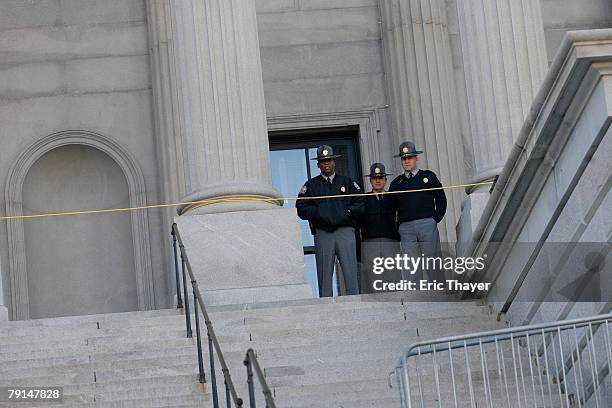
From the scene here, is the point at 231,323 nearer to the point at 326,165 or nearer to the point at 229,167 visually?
the point at 229,167

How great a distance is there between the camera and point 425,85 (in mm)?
24891

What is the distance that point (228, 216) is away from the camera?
1920 centimetres

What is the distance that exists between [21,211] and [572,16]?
9641 mm

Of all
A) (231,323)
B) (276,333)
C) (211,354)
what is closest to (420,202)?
(231,323)

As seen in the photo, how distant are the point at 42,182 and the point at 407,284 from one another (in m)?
8.42

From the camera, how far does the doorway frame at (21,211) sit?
80.4ft

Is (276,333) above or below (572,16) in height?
below

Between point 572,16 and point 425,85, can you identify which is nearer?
point 425,85

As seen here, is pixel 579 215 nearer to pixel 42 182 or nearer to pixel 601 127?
pixel 601 127

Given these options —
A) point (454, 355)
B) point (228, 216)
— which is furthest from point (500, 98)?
point (454, 355)

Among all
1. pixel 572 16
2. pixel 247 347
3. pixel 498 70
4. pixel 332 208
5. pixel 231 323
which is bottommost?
pixel 247 347

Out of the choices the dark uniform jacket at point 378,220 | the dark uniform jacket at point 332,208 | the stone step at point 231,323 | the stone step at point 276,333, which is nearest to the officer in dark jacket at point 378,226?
the dark uniform jacket at point 378,220

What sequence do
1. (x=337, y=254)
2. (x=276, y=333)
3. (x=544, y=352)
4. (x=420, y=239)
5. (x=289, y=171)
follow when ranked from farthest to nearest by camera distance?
1. (x=289, y=171)
2. (x=337, y=254)
3. (x=420, y=239)
4. (x=276, y=333)
5. (x=544, y=352)

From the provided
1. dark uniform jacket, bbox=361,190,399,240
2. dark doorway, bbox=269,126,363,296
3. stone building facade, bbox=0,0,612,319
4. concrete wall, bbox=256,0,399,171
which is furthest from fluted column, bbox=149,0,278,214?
dark doorway, bbox=269,126,363,296
